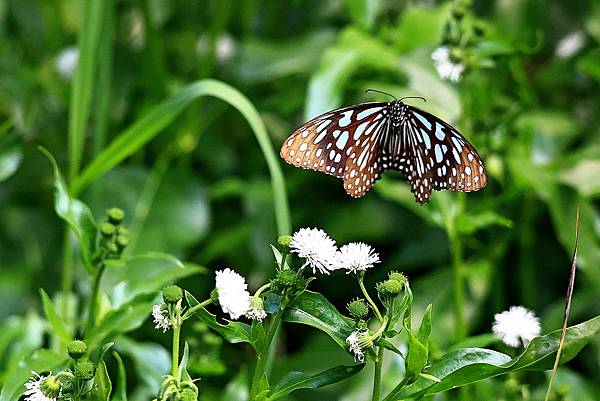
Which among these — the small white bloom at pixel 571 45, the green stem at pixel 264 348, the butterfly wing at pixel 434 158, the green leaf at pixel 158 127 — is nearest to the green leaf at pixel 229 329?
→ the green stem at pixel 264 348

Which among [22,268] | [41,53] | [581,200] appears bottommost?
[22,268]

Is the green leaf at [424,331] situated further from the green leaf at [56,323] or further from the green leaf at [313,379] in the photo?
the green leaf at [56,323]

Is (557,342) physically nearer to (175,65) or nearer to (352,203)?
(352,203)

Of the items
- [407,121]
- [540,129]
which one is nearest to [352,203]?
[540,129]

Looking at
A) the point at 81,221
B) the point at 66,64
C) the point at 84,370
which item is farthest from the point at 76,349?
the point at 66,64

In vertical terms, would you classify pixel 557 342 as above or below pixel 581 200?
above

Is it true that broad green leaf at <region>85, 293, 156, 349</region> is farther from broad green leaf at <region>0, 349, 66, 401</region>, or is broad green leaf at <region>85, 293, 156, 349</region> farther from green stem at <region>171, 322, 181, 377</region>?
green stem at <region>171, 322, 181, 377</region>

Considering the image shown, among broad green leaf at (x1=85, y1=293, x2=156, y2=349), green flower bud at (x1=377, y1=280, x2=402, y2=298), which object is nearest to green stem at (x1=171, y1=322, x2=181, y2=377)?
green flower bud at (x1=377, y1=280, x2=402, y2=298)

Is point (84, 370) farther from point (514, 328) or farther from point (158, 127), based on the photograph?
point (158, 127)
